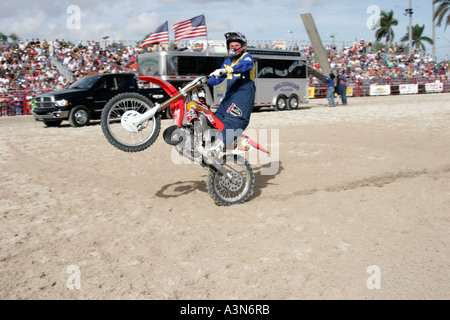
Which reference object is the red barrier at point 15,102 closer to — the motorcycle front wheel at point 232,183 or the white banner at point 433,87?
the motorcycle front wheel at point 232,183

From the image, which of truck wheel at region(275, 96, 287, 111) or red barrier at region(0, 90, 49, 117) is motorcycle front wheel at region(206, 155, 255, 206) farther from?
red barrier at region(0, 90, 49, 117)

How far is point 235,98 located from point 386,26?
63985 mm

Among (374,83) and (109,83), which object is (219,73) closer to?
(109,83)

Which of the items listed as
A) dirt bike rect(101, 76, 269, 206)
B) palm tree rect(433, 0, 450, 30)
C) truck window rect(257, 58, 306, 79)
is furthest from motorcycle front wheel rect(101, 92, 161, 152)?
palm tree rect(433, 0, 450, 30)

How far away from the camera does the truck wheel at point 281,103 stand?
2139cm

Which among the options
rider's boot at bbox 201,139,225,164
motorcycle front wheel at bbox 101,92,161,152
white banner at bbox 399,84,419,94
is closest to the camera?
motorcycle front wheel at bbox 101,92,161,152

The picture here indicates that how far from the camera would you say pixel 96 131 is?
1309cm

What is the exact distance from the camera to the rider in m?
5.31

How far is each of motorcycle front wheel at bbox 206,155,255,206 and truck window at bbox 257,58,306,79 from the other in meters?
15.6

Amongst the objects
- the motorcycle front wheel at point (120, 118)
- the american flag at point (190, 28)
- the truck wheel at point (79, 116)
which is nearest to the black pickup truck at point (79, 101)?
the truck wheel at point (79, 116)

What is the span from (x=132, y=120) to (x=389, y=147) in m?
6.29

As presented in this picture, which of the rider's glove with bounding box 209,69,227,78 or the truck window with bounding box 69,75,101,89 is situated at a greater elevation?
the truck window with bounding box 69,75,101,89

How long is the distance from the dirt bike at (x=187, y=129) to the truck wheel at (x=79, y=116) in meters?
9.61

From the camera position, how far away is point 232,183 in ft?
18.4
